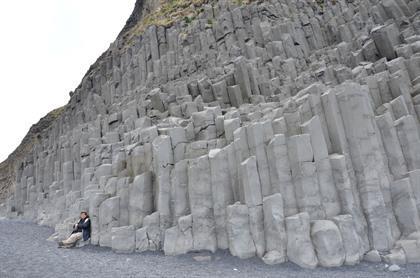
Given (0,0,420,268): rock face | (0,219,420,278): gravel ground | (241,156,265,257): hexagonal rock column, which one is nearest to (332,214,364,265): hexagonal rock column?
(0,0,420,268): rock face

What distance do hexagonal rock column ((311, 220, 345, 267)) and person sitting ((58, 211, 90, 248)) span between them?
8.62 metres

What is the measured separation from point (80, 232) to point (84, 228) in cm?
29

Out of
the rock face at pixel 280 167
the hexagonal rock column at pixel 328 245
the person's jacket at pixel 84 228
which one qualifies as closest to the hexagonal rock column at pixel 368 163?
the rock face at pixel 280 167

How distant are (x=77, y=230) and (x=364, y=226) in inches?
410

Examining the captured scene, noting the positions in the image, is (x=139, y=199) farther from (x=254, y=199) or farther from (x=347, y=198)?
(x=347, y=198)

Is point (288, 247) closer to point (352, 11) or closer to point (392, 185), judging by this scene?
point (392, 185)

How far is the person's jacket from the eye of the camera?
1382 centimetres

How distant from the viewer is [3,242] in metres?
13.5

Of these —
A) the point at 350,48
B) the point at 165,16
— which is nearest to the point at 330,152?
the point at 350,48

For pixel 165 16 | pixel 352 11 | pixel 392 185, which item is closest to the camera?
pixel 392 185

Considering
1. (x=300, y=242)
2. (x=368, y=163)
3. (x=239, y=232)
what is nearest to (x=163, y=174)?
(x=239, y=232)

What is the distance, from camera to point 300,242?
991cm

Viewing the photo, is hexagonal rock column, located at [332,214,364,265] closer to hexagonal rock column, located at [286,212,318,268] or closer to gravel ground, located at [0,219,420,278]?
gravel ground, located at [0,219,420,278]

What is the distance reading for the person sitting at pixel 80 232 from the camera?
44.2 feet
